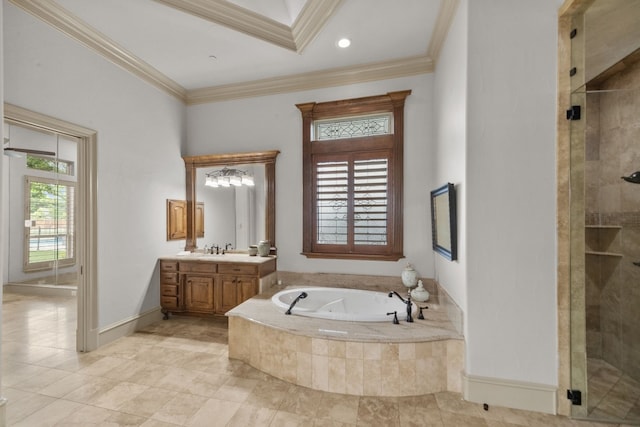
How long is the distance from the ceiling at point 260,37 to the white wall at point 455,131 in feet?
0.88

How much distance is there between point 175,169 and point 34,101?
1634mm

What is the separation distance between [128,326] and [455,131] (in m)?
3.99

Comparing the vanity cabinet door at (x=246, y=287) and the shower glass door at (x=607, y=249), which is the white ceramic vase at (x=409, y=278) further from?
the vanity cabinet door at (x=246, y=287)

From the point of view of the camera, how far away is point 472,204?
2.10m

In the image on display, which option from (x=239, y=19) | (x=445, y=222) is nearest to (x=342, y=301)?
(x=445, y=222)

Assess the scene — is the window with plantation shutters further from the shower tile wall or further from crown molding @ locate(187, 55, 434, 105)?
the shower tile wall

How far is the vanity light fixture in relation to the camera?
3.88m

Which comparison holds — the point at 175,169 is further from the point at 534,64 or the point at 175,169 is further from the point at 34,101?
the point at 534,64

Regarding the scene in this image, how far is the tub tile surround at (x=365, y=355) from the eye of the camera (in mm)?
2127

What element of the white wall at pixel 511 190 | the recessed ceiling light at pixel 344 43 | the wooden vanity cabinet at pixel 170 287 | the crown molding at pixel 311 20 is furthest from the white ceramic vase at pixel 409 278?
the wooden vanity cabinet at pixel 170 287

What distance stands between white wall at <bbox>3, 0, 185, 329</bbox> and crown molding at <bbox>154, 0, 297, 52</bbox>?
1108 mm

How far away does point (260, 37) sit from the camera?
2.84m

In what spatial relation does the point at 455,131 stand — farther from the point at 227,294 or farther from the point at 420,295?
the point at 227,294

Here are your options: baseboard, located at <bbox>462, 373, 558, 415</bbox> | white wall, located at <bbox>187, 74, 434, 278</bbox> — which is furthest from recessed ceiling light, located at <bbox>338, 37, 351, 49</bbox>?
baseboard, located at <bbox>462, 373, 558, 415</bbox>
